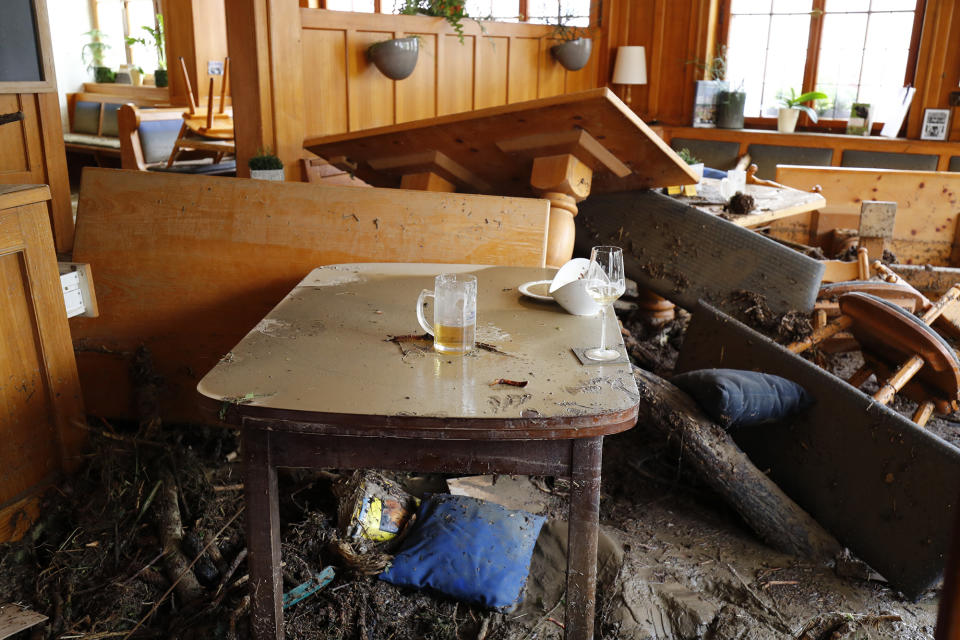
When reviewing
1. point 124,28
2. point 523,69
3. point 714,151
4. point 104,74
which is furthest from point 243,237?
point 124,28

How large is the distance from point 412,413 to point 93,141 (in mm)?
8406

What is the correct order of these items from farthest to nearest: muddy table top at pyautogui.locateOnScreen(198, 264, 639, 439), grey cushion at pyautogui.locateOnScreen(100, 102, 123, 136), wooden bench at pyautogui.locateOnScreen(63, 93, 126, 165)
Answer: grey cushion at pyautogui.locateOnScreen(100, 102, 123, 136), wooden bench at pyautogui.locateOnScreen(63, 93, 126, 165), muddy table top at pyautogui.locateOnScreen(198, 264, 639, 439)

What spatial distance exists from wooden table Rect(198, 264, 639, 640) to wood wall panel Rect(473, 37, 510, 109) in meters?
4.87

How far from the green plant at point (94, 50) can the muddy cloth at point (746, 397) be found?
10.2m

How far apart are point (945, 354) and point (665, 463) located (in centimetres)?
101

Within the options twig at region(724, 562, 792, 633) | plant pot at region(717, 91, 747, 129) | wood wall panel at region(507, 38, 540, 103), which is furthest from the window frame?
twig at region(724, 562, 792, 633)

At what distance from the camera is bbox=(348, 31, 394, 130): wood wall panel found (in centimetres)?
512

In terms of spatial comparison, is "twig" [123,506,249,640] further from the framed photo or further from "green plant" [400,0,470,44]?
the framed photo

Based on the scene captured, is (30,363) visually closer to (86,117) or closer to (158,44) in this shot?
(86,117)

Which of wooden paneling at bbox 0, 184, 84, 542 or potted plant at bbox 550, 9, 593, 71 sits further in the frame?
Answer: potted plant at bbox 550, 9, 593, 71

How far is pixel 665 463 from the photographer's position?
2.73m

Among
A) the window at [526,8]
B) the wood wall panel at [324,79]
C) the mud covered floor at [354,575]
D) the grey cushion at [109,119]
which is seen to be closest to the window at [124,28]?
the grey cushion at [109,119]

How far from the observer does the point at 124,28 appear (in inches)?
403

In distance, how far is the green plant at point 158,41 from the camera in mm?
9289
